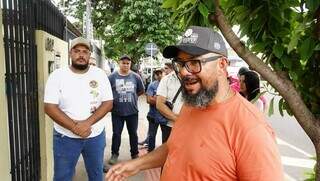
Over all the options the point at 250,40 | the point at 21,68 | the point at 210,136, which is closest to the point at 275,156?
the point at 210,136

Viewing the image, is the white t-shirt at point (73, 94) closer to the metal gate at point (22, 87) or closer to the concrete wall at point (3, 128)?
the metal gate at point (22, 87)

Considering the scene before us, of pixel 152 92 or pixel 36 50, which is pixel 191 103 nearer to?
pixel 36 50

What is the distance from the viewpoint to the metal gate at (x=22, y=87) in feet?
13.7

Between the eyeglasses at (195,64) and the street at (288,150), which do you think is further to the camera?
the street at (288,150)

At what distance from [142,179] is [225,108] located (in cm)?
493

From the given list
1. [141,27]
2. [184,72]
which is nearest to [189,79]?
[184,72]

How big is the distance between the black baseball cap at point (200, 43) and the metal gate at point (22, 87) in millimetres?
2220

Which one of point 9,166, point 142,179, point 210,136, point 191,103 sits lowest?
point 142,179

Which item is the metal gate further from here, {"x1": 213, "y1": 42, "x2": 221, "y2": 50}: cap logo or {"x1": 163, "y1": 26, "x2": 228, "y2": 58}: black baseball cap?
{"x1": 213, "y1": 42, "x2": 221, "y2": 50}: cap logo

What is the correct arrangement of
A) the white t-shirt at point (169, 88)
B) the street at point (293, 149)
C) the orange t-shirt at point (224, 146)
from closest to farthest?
the orange t-shirt at point (224, 146) < the white t-shirt at point (169, 88) < the street at point (293, 149)

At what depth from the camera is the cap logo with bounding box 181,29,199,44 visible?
7.39ft

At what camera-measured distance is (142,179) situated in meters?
6.98

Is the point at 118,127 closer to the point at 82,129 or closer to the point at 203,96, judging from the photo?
the point at 82,129

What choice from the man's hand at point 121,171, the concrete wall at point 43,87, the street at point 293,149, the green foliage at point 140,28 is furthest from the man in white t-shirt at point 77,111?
the green foliage at point 140,28
